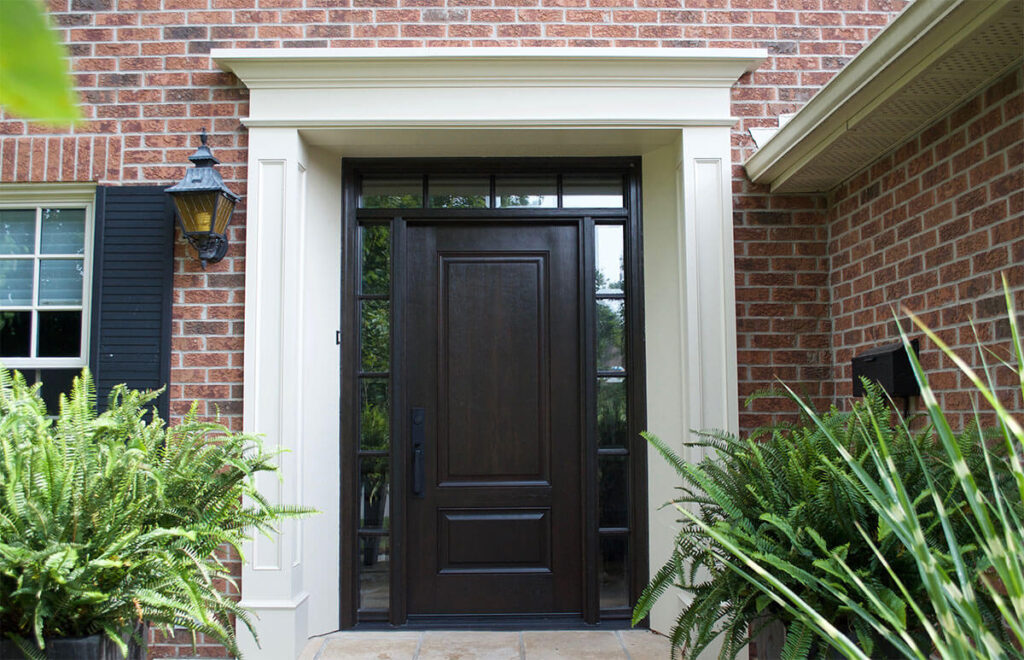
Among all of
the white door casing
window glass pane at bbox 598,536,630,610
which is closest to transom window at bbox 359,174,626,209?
the white door casing

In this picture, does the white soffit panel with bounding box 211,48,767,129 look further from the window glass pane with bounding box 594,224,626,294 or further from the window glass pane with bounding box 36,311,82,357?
the window glass pane with bounding box 36,311,82,357

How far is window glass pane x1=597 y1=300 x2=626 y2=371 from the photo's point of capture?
4.02 meters

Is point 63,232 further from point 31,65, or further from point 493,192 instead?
point 31,65

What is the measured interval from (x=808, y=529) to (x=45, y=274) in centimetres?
335

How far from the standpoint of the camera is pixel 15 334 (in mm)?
3781

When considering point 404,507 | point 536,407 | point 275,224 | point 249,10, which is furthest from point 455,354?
point 249,10

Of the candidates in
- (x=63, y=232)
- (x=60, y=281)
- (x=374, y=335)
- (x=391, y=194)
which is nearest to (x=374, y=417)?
(x=374, y=335)

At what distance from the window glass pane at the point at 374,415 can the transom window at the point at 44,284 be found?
1.22 meters

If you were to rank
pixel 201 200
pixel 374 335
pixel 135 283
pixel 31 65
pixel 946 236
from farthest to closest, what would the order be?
pixel 374 335 → pixel 135 283 → pixel 201 200 → pixel 946 236 → pixel 31 65

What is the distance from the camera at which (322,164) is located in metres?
3.94

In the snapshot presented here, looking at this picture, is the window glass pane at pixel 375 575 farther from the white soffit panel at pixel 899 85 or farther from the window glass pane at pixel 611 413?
the white soffit panel at pixel 899 85

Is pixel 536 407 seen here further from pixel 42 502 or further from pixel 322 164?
pixel 42 502

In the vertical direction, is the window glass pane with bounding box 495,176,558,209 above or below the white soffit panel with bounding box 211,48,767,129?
below

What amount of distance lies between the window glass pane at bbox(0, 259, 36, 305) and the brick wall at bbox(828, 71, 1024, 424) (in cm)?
353
